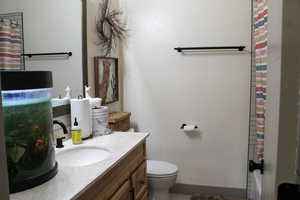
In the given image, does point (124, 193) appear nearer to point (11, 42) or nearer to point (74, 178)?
point (74, 178)

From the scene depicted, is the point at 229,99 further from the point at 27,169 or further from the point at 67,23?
the point at 27,169

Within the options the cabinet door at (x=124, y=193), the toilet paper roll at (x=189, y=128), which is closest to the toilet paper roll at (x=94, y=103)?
the cabinet door at (x=124, y=193)

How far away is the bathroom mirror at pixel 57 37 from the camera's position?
5.52ft

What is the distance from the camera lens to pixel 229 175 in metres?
2.77

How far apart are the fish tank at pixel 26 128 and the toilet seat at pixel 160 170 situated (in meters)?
1.34

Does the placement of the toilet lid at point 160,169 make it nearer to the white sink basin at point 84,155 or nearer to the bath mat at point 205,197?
the bath mat at point 205,197

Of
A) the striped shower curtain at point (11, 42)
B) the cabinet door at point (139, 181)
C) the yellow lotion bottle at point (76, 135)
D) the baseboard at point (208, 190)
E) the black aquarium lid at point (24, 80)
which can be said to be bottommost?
the baseboard at point (208, 190)

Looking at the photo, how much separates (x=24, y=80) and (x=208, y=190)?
2382 millimetres

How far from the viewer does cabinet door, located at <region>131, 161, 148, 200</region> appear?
1.73 meters

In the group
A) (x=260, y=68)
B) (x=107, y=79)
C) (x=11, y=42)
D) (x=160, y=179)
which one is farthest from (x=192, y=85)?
(x=11, y=42)

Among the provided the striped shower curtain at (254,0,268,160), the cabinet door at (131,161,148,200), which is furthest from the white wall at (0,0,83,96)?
the striped shower curtain at (254,0,268,160)

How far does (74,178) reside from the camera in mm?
1176

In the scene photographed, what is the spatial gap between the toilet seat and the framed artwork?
30.1 inches

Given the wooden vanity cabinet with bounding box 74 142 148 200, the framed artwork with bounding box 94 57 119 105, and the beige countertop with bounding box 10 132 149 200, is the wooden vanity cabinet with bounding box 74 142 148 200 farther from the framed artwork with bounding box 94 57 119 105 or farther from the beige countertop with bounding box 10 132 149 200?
the framed artwork with bounding box 94 57 119 105
